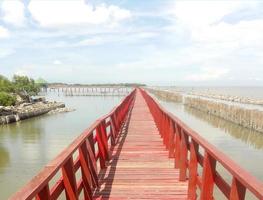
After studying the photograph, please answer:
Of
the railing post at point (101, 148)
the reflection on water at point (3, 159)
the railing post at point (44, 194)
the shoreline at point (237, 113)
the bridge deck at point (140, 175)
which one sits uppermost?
the railing post at point (44, 194)

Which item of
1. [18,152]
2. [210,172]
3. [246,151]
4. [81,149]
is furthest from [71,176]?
[18,152]

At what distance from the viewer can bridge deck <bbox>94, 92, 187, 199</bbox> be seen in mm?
5534

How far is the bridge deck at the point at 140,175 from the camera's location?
5.53m

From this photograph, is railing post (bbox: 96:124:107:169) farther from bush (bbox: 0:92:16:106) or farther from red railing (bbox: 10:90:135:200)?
bush (bbox: 0:92:16:106)

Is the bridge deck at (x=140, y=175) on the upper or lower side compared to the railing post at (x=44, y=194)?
lower

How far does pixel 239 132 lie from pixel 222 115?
37.8ft

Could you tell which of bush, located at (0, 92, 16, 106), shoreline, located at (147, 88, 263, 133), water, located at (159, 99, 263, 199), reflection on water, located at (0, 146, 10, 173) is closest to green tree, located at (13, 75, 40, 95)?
bush, located at (0, 92, 16, 106)

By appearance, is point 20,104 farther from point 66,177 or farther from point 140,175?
point 66,177

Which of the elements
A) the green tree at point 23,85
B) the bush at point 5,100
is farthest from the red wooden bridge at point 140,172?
the green tree at point 23,85

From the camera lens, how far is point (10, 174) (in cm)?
1777

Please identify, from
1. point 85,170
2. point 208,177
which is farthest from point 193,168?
point 85,170

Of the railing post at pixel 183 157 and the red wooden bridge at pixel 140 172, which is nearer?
the red wooden bridge at pixel 140 172

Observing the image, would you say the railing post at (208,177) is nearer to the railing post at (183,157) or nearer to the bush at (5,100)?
the railing post at (183,157)

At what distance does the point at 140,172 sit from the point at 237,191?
14.2 feet
